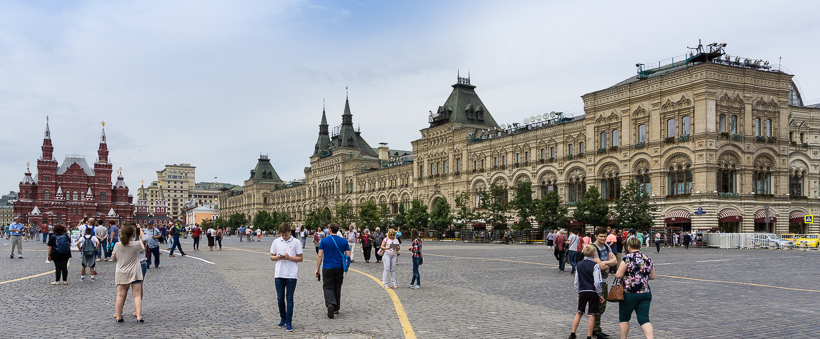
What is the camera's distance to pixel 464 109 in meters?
81.1

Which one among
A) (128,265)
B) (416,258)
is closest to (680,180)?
(416,258)

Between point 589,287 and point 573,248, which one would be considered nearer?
point 589,287

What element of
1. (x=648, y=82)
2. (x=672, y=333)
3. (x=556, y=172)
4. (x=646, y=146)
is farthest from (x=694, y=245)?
(x=672, y=333)

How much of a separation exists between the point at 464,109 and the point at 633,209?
34890mm

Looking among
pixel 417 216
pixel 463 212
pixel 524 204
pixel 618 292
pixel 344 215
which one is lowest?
pixel 344 215

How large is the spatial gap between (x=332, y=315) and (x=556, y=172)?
55.1 m

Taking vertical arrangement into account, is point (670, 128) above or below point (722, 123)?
below

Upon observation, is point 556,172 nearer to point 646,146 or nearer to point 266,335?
point 646,146

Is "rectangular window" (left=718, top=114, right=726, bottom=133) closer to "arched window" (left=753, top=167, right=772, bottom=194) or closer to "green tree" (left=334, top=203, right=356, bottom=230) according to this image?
"arched window" (left=753, top=167, right=772, bottom=194)

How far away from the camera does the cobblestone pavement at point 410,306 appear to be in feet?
35.5

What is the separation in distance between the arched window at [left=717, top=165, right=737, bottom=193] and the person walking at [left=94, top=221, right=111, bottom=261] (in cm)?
4406

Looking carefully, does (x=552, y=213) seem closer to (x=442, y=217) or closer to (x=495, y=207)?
(x=495, y=207)

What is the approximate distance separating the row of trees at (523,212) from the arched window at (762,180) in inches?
338

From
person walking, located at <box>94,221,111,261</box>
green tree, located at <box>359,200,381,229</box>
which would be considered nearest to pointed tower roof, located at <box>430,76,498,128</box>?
green tree, located at <box>359,200,381,229</box>
